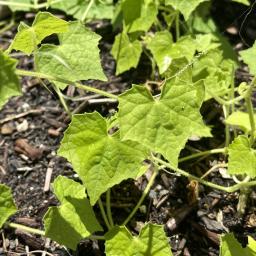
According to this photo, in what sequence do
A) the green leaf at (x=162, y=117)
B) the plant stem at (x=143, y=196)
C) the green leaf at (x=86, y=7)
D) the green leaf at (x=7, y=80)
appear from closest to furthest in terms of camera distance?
the green leaf at (x=7, y=80) → the green leaf at (x=162, y=117) → the plant stem at (x=143, y=196) → the green leaf at (x=86, y=7)

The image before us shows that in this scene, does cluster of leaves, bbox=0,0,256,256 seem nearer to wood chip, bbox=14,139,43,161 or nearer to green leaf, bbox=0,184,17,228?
green leaf, bbox=0,184,17,228

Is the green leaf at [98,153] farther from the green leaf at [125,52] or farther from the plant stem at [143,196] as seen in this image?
the green leaf at [125,52]

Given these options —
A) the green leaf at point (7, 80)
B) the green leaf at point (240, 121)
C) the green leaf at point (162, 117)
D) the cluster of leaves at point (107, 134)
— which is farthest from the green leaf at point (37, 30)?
the green leaf at point (240, 121)

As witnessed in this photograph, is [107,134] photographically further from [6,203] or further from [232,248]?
[232,248]

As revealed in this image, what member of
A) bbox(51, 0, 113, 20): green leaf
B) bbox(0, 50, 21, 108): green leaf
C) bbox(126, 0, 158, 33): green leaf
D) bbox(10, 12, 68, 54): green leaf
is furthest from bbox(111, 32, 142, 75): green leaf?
bbox(0, 50, 21, 108): green leaf

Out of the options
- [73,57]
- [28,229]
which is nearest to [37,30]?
[73,57]

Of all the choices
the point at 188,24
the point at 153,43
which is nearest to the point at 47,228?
the point at 153,43
